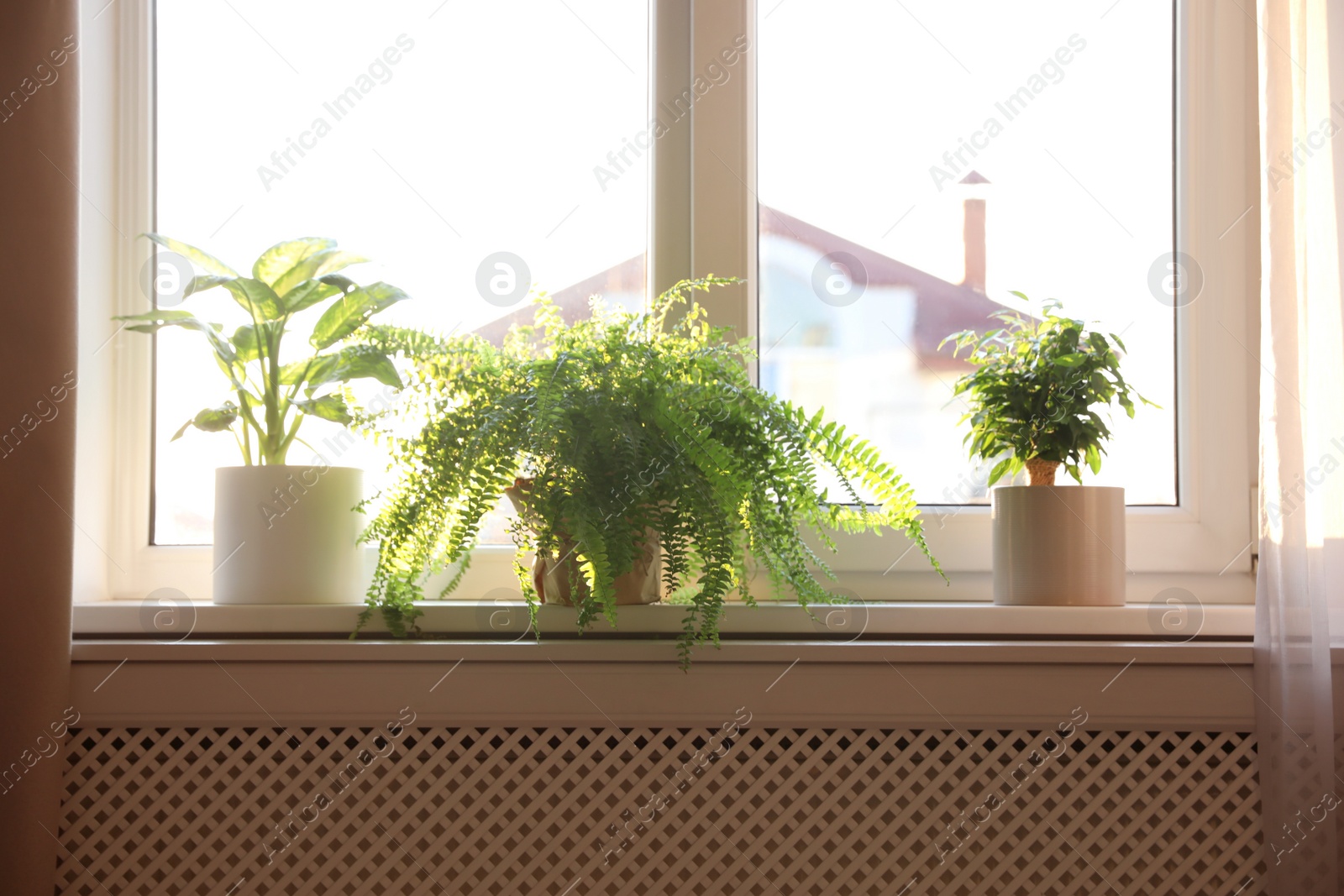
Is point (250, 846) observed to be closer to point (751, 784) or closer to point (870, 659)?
point (751, 784)

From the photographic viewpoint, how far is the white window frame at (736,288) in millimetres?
1255

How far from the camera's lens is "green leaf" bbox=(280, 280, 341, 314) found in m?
1.14

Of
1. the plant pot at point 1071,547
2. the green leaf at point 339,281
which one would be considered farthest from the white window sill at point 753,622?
the green leaf at point 339,281

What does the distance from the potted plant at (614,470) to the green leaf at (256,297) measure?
7.6 inches

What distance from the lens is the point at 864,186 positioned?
1.34 metres

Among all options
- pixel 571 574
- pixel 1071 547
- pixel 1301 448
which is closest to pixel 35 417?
pixel 571 574

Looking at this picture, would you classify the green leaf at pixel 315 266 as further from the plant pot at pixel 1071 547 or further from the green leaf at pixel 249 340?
the plant pot at pixel 1071 547

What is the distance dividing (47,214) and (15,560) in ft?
1.28

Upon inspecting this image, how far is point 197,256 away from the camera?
112cm

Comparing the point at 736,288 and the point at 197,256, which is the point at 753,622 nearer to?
the point at 736,288

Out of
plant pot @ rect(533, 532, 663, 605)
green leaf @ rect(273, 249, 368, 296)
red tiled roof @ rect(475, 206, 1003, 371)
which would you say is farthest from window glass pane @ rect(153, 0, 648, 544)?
plant pot @ rect(533, 532, 663, 605)

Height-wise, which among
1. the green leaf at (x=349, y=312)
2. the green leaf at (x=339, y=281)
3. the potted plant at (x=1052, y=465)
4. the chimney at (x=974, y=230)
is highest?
the chimney at (x=974, y=230)

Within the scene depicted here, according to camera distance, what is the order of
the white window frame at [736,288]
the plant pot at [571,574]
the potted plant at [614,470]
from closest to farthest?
the potted plant at [614,470], the plant pot at [571,574], the white window frame at [736,288]

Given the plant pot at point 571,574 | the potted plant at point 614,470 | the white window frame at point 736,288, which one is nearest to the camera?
the potted plant at point 614,470
